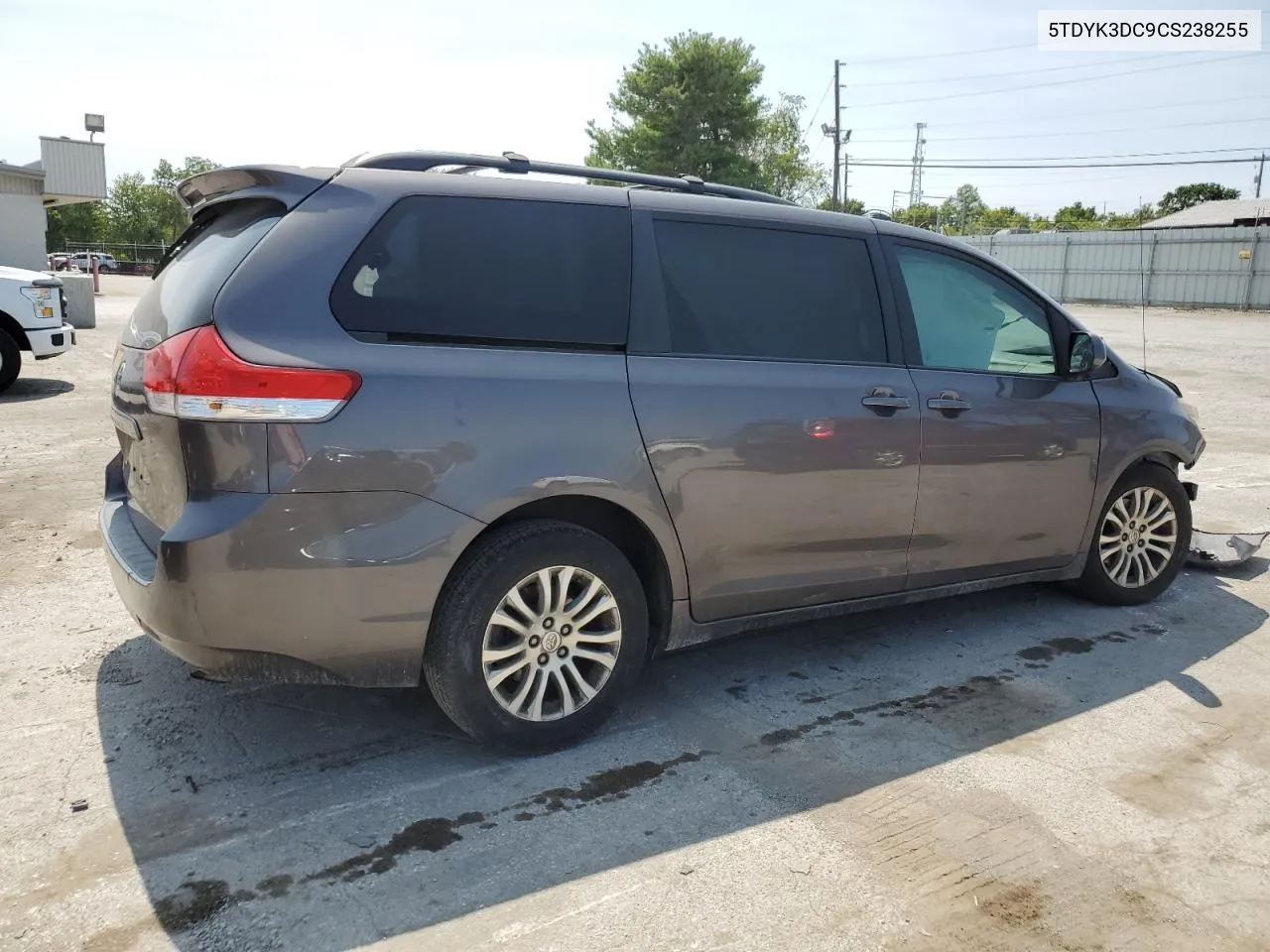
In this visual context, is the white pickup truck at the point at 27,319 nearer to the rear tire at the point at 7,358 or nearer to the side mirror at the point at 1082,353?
the rear tire at the point at 7,358

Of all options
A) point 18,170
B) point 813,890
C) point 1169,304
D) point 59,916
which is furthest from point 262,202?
point 1169,304

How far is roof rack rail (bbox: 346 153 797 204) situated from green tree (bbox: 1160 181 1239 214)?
266 feet

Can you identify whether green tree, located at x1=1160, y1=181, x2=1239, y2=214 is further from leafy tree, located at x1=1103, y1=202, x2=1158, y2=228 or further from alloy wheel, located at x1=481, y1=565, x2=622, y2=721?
alloy wheel, located at x1=481, y1=565, x2=622, y2=721

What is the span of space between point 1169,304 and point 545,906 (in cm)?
4263

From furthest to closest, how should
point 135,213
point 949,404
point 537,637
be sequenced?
point 135,213 < point 949,404 < point 537,637

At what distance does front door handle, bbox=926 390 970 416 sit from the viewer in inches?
161

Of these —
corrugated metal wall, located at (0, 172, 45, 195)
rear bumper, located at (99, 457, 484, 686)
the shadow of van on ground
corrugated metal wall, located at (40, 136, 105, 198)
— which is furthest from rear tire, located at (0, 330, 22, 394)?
corrugated metal wall, located at (40, 136, 105, 198)

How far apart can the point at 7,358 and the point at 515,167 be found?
9960 mm

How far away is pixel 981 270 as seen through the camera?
4.51 m

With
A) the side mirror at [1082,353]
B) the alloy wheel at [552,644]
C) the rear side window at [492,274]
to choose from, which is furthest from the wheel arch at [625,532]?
the side mirror at [1082,353]

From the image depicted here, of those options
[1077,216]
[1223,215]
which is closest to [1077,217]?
[1077,216]

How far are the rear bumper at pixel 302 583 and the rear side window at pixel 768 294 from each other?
1.19 m

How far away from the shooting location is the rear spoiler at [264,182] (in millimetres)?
3096

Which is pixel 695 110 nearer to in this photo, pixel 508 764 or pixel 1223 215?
pixel 1223 215
